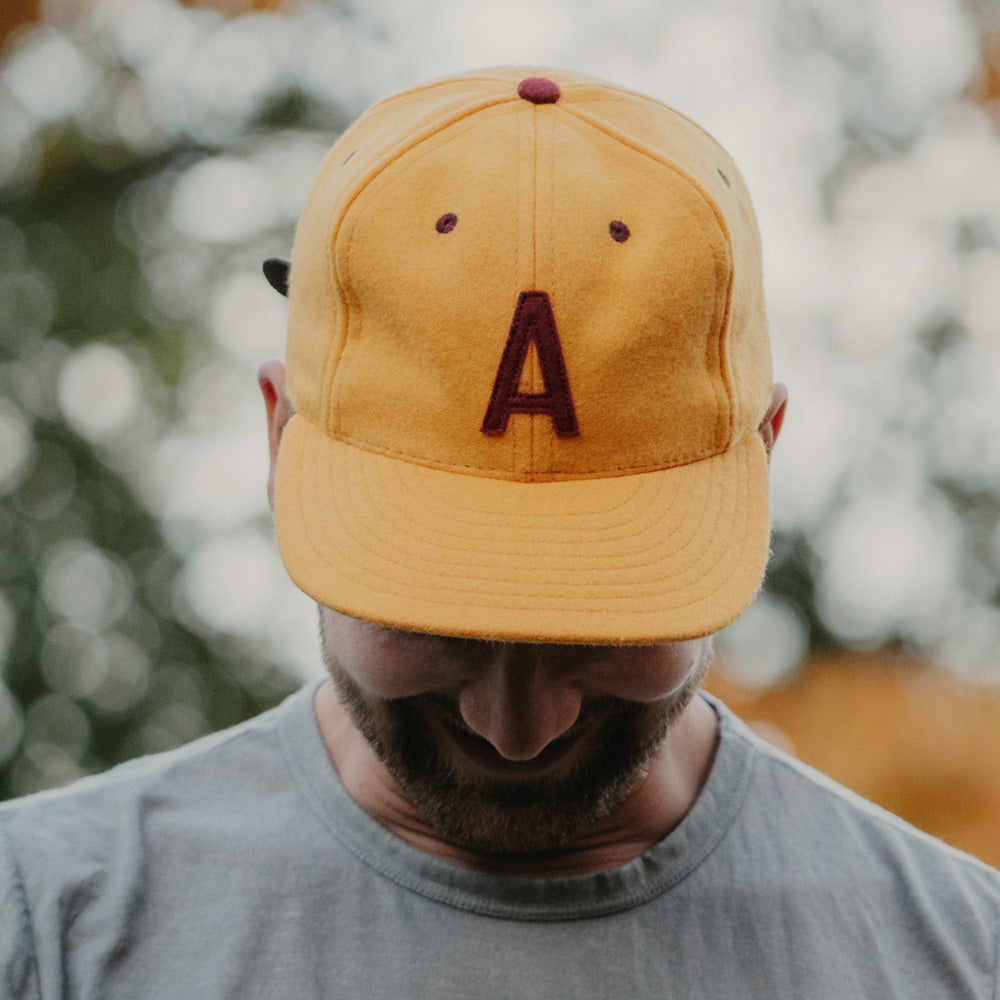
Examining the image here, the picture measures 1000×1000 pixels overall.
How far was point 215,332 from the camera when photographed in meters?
9.21

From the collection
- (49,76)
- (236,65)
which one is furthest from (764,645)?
(49,76)

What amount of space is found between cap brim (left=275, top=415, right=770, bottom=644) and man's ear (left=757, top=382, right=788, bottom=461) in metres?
0.26

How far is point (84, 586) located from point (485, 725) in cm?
813

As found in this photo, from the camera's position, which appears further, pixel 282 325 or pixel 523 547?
pixel 282 325

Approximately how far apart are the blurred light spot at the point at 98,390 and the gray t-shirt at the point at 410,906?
25.5 feet

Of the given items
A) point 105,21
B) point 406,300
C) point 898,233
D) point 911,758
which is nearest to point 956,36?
point 898,233

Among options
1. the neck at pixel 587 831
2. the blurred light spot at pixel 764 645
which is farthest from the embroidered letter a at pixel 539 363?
the blurred light spot at pixel 764 645

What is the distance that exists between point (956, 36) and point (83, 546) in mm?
7747

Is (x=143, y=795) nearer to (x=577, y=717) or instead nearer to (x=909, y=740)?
(x=577, y=717)

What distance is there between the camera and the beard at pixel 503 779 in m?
1.57

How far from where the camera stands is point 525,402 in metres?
1.31

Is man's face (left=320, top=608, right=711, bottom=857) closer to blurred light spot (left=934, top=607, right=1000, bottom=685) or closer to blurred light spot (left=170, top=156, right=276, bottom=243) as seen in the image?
blurred light spot (left=934, top=607, right=1000, bottom=685)

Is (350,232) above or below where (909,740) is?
above

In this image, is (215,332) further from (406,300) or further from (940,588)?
(406,300)
